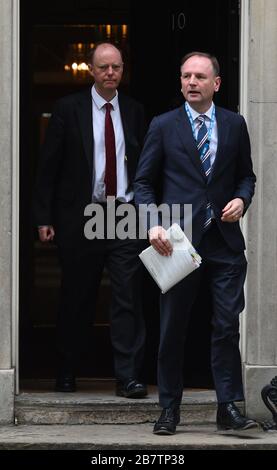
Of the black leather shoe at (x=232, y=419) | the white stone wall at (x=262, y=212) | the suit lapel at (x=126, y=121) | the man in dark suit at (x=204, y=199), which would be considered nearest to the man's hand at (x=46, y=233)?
the suit lapel at (x=126, y=121)

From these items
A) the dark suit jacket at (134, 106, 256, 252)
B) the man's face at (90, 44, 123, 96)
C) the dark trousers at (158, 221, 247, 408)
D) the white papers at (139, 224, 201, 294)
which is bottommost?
the dark trousers at (158, 221, 247, 408)

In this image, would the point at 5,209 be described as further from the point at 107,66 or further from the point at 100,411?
the point at 100,411

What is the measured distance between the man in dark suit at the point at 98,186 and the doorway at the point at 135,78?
419mm

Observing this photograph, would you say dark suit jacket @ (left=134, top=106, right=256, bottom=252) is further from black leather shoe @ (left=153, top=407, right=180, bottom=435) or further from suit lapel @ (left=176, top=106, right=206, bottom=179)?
black leather shoe @ (left=153, top=407, right=180, bottom=435)

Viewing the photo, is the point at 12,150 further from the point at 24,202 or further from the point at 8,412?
the point at 24,202

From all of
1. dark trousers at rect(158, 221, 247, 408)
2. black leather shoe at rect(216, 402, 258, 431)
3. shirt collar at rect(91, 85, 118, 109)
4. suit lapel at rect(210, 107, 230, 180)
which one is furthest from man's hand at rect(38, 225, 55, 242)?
black leather shoe at rect(216, 402, 258, 431)

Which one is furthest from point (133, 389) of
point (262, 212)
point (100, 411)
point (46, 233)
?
point (262, 212)

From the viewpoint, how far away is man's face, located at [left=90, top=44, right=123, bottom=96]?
8.46 metres

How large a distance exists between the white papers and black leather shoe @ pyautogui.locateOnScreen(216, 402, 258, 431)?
2.62 ft

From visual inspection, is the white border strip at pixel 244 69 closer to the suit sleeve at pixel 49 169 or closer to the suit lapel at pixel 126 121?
the suit lapel at pixel 126 121

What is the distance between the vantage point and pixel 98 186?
28.2 ft

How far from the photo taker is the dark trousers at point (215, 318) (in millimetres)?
7723

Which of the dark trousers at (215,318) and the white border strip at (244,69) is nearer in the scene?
the dark trousers at (215,318)

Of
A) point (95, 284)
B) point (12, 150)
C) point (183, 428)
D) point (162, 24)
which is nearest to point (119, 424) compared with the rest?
point (183, 428)
